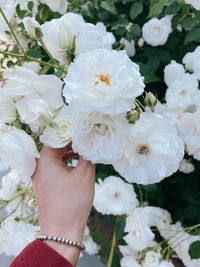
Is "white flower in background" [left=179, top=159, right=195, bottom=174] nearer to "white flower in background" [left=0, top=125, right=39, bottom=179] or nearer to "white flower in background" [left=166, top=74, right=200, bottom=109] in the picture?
"white flower in background" [left=166, top=74, right=200, bottom=109]

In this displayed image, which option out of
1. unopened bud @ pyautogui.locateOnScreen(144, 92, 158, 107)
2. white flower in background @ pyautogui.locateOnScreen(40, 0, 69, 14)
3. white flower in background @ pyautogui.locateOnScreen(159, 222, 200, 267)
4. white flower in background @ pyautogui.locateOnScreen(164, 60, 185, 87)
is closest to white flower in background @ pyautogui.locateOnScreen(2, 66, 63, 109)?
unopened bud @ pyautogui.locateOnScreen(144, 92, 158, 107)

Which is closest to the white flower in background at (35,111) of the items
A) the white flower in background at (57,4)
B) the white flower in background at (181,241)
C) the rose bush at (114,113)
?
the rose bush at (114,113)

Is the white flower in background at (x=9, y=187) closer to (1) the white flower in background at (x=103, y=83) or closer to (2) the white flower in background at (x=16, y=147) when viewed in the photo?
(2) the white flower in background at (x=16, y=147)

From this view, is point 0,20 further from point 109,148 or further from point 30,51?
point 109,148

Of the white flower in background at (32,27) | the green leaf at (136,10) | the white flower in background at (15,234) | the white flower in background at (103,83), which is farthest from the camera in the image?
the green leaf at (136,10)

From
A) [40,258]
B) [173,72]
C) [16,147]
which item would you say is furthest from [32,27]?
[173,72]
